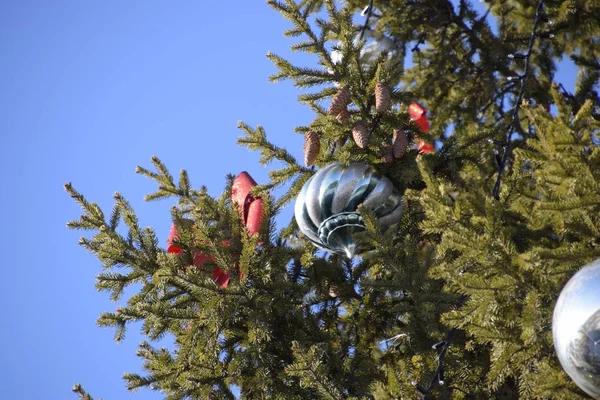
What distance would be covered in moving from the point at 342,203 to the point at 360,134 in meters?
0.57

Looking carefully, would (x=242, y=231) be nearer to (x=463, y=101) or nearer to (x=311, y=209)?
(x=311, y=209)

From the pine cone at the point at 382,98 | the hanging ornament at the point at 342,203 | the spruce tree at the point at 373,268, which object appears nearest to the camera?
the spruce tree at the point at 373,268

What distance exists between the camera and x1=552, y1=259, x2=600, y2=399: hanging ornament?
313 cm

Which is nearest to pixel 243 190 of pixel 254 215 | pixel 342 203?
pixel 254 215

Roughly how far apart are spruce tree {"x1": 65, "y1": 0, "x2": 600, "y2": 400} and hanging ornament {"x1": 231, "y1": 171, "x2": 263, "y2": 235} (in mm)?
181

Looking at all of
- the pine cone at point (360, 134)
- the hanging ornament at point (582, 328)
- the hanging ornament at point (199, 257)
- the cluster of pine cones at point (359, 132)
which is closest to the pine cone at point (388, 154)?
the cluster of pine cones at point (359, 132)

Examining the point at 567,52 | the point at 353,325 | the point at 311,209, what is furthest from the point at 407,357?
the point at 567,52

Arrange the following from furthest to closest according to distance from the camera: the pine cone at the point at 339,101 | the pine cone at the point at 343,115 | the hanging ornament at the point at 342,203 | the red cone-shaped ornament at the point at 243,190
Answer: the red cone-shaped ornament at the point at 243,190 → the pine cone at the point at 343,115 → the pine cone at the point at 339,101 → the hanging ornament at the point at 342,203

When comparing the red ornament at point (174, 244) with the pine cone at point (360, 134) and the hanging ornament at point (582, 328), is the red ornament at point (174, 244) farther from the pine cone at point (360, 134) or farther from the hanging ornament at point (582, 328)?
the hanging ornament at point (582, 328)

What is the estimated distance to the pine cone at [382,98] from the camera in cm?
526

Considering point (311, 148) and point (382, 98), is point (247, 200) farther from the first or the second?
point (382, 98)

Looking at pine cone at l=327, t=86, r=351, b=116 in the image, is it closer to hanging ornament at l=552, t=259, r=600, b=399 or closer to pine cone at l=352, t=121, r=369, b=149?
pine cone at l=352, t=121, r=369, b=149

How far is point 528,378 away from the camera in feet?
13.6

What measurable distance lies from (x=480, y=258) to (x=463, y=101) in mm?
4738
